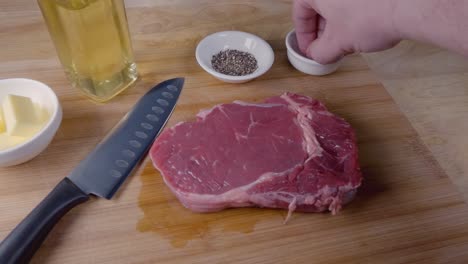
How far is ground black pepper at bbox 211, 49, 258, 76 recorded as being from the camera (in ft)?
5.36

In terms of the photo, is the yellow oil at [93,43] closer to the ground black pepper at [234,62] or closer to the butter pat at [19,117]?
the butter pat at [19,117]

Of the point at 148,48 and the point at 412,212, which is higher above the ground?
the point at 148,48

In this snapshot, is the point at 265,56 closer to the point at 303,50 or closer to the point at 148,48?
the point at 303,50

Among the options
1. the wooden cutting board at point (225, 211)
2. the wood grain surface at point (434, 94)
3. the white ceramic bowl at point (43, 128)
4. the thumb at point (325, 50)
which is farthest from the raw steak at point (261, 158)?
the wood grain surface at point (434, 94)

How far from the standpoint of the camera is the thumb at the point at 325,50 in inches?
56.0

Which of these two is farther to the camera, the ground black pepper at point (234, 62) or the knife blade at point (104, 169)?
the ground black pepper at point (234, 62)

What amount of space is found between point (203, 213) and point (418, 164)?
2.57 ft

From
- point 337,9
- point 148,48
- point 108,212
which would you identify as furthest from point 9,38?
point 337,9

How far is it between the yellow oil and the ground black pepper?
1.09ft

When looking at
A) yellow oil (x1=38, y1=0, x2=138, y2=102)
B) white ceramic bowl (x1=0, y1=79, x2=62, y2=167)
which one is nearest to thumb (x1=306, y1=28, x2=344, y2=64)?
yellow oil (x1=38, y1=0, x2=138, y2=102)

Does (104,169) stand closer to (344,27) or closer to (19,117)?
(19,117)

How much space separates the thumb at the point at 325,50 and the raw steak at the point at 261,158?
0.20m

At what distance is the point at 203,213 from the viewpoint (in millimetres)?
1272

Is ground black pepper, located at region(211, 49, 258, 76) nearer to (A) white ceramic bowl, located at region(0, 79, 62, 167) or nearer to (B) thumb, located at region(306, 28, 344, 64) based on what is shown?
(B) thumb, located at region(306, 28, 344, 64)
